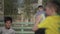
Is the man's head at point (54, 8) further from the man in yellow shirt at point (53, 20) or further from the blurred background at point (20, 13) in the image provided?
the blurred background at point (20, 13)

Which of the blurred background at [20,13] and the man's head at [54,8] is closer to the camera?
the man's head at [54,8]

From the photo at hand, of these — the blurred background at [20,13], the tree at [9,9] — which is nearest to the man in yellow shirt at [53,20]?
the blurred background at [20,13]

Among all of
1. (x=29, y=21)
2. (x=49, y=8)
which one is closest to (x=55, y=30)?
(x=49, y=8)

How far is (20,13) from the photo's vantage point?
8.18m

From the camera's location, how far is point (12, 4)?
326 inches

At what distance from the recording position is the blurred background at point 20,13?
8039mm

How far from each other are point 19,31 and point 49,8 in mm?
6090

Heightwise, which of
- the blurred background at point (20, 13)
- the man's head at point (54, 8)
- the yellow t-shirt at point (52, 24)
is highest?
the man's head at point (54, 8)

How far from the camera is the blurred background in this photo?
804cm

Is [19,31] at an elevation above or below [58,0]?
below

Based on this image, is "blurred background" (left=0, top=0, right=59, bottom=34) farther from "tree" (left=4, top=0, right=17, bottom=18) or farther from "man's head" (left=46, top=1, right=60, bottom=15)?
"man's head" (left=46, top=1, right=60, bottom=15)

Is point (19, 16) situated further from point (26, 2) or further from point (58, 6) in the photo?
point (58, 6)

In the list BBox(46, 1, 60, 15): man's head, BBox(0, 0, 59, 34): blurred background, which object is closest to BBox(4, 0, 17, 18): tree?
BBox(0, 0, 59, 34): blurred background

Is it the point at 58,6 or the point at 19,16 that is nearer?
the point at 58,6
